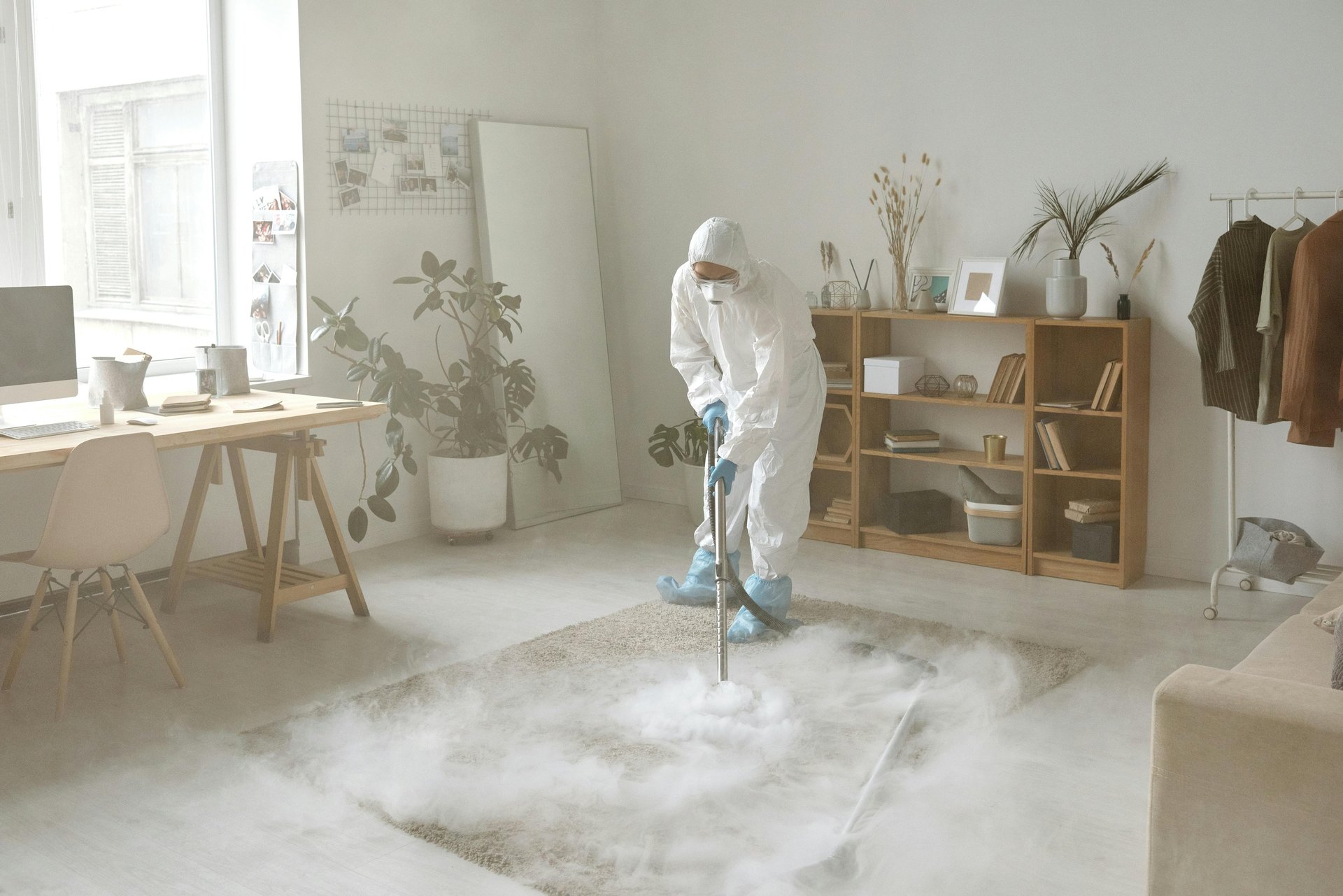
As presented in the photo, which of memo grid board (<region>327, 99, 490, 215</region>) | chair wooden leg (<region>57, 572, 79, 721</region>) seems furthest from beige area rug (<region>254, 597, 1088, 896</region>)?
memo grid board (<region>327, 99, 490, 215</region>)

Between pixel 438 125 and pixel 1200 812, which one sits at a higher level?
pixel 438 125

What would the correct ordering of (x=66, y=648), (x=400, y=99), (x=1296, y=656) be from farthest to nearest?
(x=400, y=99) < (x=66, y=648) < (x=1296, y=656)

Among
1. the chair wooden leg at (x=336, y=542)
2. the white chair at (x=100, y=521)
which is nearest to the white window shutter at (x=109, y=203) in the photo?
the chair wooden leg at (x=336, y=542)

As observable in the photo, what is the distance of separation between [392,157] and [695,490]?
6.61 ft

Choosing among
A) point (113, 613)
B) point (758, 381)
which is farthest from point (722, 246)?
point (113, 613)

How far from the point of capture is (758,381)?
12.8 feet

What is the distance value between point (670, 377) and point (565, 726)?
309 centimetres

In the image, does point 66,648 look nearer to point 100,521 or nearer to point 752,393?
point 100,521

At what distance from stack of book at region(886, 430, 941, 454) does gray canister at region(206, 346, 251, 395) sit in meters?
2.63

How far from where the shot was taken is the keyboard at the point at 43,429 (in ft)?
11.5

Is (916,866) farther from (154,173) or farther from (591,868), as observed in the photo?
(154,173)

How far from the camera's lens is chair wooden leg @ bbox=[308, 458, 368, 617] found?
416 cm

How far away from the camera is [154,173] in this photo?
191 inches

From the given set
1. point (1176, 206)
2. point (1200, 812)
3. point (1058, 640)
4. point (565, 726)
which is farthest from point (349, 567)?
point (1176, 206)
